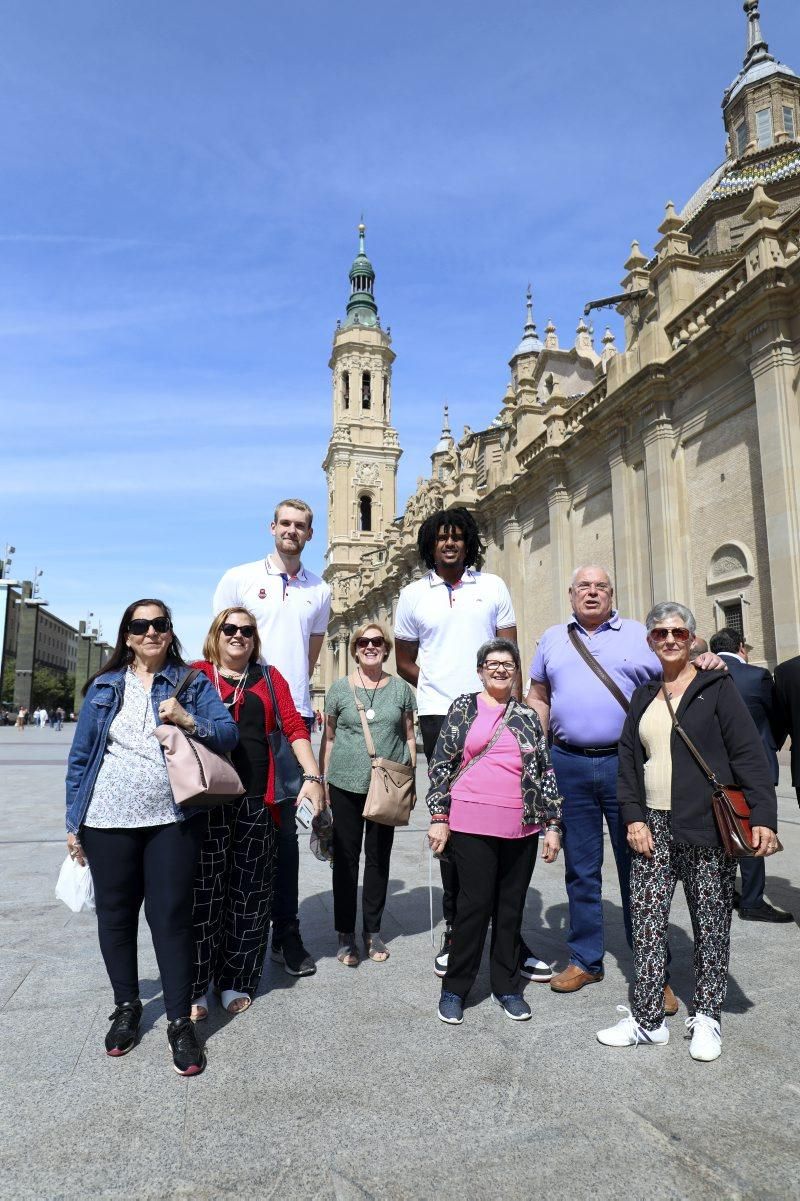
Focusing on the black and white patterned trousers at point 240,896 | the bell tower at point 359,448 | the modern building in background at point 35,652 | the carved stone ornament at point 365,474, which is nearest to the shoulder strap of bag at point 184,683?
the black and white patterned trousers at point 240,896

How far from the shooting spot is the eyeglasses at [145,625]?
3324 millimetres

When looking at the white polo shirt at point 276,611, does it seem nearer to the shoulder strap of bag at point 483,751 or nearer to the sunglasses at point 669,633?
the shoulder strap of bag at point 483,751

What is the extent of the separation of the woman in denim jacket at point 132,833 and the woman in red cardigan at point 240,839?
305mm

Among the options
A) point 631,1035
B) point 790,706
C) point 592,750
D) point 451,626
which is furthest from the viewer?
point 790,706

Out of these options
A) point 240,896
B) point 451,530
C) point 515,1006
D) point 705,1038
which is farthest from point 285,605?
point 705,1038

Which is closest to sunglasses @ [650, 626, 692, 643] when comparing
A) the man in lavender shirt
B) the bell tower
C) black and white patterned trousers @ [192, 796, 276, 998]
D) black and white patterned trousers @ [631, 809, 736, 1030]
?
→ the man in lavender shirt

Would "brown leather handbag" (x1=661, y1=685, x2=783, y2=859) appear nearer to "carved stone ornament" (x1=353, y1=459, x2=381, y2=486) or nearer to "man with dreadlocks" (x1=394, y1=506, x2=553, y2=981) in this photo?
"man with dreadlocks" (x1=394, y1=506, x2=553, y2=981)

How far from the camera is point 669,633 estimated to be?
11.0ft

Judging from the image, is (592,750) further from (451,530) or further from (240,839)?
(240,839)

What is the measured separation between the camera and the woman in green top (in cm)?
431

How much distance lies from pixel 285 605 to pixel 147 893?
5.75 ft

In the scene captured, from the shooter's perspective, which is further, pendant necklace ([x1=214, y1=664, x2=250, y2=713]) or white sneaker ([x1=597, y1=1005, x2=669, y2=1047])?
pendant necklace ([x1=214, y1=664, x2=250, y2=713])

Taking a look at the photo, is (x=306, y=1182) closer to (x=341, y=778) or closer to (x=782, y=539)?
(x=341, y=778)

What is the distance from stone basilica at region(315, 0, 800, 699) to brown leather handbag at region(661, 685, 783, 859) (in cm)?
1122
